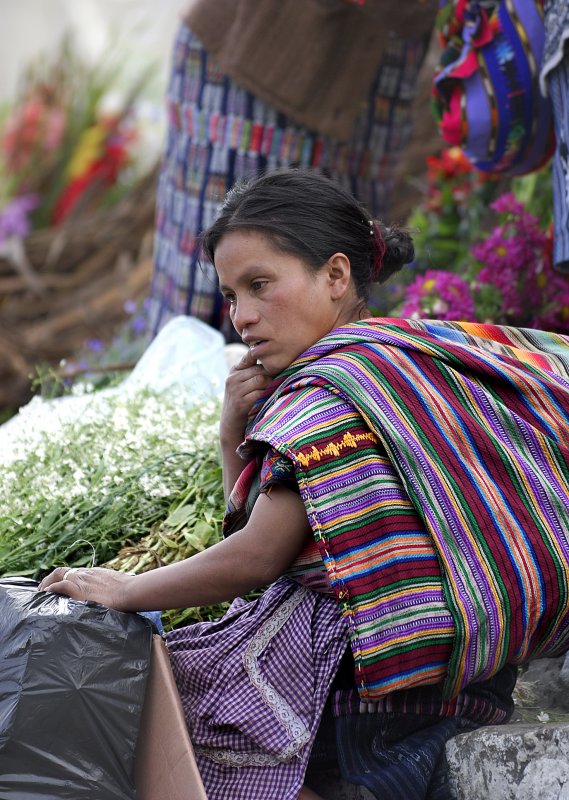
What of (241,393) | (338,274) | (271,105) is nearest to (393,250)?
(338,274)

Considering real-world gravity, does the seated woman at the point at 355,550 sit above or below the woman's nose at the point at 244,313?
below

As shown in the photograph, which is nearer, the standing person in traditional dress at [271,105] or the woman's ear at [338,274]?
A: the woman's ear at [338,274]

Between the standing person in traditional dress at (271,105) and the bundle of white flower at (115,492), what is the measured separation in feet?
3.20

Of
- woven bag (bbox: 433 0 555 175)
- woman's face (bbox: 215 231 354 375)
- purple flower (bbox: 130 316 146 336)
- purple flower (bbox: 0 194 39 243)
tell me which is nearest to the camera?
woman's face (bbox: 215 231 354 375)

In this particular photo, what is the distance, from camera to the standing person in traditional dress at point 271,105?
3.74 m

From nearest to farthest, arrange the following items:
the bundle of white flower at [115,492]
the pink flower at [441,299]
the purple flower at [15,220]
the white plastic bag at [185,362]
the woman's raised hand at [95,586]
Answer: the woman's raised hand at [95,586] → the bundle of white flower at [115,492] → the white plastic bag at [185,362] → the pink flower at [441,299] → the purple flower at [15,220]

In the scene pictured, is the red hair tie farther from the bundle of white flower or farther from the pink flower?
the pink flower

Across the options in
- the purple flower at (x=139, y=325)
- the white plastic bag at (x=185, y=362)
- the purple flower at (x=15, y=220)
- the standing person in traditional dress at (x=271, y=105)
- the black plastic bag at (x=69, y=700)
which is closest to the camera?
the black plastic bag at (x=69, y=700)

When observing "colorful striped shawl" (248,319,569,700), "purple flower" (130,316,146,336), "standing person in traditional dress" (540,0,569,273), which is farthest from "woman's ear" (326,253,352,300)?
"purple flower" (130,316,146,336)

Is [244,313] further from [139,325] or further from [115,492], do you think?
[139,325]

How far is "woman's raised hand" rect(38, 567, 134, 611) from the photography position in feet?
6.09

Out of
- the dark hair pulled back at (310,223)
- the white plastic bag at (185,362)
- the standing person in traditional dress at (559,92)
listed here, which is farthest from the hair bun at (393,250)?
the white plastic bag at (185,362)

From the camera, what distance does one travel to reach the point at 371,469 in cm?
179

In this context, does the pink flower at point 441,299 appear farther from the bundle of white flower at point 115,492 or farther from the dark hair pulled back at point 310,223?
the dark hair pulled back at point 310,223
